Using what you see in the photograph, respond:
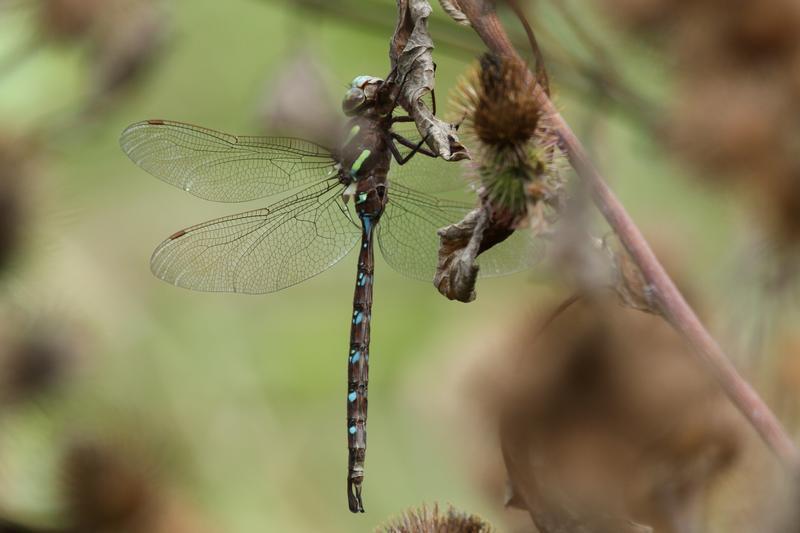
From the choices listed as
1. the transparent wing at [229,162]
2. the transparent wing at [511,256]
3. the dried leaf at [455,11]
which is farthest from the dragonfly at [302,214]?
the dried leaf at [455,11]

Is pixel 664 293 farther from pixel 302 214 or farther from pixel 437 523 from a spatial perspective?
pixel 302 214

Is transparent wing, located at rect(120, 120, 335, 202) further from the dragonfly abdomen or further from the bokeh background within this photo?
the bokeh background

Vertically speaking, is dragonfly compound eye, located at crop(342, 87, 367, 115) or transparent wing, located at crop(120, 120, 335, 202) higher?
dragonfly compound eye, located at crop(342, 87, 367, 115)

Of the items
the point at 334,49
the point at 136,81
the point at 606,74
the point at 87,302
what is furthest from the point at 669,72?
Result: the point at 334,49

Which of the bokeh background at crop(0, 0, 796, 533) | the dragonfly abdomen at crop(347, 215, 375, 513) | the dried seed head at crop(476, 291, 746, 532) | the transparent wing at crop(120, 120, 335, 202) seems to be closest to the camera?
the dried seed head at crop(476, 291, 746, 532)

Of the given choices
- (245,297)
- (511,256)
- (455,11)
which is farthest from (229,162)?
(245,297)

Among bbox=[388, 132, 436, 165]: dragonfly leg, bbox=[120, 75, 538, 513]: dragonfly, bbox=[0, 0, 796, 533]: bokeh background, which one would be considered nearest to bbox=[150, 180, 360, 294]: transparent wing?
bbox=[120, 75, 538, 513]: dragonfly
